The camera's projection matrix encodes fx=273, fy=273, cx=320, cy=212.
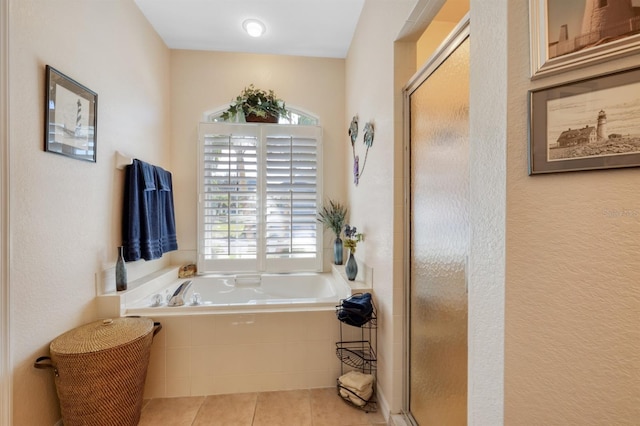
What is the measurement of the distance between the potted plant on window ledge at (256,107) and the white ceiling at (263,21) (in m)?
0.51

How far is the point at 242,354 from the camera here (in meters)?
1.97

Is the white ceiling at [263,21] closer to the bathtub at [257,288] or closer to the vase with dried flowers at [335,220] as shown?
the vase with dried flowers at [335,220]

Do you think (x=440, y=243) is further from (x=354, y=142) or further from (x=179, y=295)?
(x=179, y=295)

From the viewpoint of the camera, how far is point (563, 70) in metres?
0.64

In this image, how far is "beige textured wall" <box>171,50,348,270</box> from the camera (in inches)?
118

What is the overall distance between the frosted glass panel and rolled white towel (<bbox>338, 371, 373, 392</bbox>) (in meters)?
0.34

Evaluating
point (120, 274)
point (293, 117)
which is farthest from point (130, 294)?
point (293, 117)

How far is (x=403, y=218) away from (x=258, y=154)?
6.27 ft

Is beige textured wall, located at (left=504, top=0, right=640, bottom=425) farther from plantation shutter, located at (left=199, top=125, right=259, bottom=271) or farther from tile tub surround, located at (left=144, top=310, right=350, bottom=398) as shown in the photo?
plantation shutter, located at (left=199, top=125, right=259, bottom=271)

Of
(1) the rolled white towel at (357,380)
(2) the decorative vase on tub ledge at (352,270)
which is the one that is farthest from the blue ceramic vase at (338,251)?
(1) the rolled white towel at (357,380)

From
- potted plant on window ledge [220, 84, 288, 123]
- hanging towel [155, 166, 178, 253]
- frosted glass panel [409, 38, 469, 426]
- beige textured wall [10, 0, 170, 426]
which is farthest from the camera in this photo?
potted plant on window ledge [220, 84, 288, 123]

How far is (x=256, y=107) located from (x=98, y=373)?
248 centimetres

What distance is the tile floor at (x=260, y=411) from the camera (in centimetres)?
170

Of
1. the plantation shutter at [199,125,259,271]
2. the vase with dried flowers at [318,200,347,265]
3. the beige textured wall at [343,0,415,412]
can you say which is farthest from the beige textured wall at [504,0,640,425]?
the plantation shutter at [199,125,259,271]
